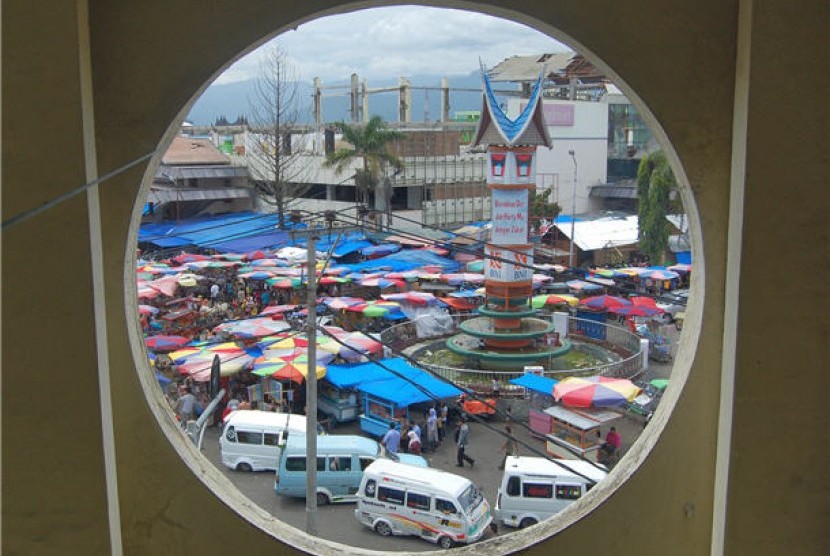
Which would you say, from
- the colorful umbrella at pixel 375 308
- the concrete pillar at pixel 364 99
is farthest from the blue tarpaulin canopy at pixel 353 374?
the concrete pillar at pixel 364 99

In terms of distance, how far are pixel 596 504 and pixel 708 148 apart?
4.01 ft

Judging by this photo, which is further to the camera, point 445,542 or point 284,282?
point 284,282

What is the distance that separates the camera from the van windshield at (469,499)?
8.43 m

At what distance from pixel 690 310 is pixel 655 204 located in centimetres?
1898

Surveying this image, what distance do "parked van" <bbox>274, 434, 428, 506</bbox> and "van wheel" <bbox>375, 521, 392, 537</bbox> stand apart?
84 centimetres

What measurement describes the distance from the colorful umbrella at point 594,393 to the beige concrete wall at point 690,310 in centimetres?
803

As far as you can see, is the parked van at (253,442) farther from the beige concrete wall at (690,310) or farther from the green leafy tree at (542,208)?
the green leafy tree at (542,208)

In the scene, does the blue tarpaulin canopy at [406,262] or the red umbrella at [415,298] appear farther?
the blue tarpaulin canopy at [406,262]

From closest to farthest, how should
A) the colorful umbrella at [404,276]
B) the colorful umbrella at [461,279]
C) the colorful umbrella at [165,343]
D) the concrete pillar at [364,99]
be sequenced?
the colorful umbrella at [165,343]
the colorful umbrella at [404,276]
the colorful umbrella at [461,279]
the concrete pillar at [364,99]

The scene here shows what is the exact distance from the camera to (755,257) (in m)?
2.21

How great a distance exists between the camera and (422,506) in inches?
337

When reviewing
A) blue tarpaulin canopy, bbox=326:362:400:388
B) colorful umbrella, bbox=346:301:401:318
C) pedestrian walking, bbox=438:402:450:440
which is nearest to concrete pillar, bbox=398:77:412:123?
colorful umbrella, bbox=346:301:401:318

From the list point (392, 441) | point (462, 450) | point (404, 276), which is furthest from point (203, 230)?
point (462, 450)

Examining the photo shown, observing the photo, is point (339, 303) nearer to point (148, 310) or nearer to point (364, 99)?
point (148, 310)
